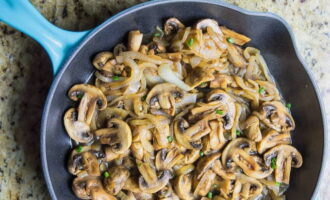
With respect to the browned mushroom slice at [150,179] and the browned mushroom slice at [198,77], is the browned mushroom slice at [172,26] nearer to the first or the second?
the browned mushroom slice at [198,77]

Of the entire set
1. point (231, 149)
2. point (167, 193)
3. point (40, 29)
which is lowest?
point (167, 193)

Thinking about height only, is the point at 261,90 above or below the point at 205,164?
above

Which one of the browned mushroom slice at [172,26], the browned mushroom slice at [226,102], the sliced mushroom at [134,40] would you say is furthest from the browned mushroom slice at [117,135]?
the browned mushroom slice at [172,26]

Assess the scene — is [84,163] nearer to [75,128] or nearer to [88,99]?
[75,128]

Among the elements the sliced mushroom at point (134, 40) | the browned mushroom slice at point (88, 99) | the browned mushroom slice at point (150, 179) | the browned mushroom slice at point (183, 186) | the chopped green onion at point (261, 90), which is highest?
the sliced mushroom at point (134, 40)

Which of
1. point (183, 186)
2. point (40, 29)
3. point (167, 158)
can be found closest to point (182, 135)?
point (167, 158)

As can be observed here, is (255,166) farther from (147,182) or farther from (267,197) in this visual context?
(147,182)

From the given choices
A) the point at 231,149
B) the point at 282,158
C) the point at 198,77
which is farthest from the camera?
the point at 282,158
